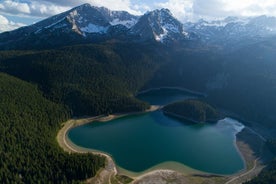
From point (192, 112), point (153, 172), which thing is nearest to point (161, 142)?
point (153, 172)

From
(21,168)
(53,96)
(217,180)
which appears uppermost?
(53,96)

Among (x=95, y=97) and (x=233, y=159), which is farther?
(x=95, y=97)

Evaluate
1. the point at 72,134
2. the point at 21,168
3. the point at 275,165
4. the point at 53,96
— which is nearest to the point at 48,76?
the point at 53,96

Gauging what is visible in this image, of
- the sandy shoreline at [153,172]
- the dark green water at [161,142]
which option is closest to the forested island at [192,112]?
the dark green water at [161,142]

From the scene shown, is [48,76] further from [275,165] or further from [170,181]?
[275,165]

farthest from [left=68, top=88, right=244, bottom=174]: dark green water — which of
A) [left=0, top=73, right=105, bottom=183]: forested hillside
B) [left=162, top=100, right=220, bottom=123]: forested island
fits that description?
[left=0, top=73, right=105, bottom=183]: forested hillside

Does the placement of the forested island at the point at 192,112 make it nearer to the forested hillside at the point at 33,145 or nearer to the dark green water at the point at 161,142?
the dark green water at the point at 161,142

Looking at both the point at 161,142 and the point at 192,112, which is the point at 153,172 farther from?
the point at 192,112
